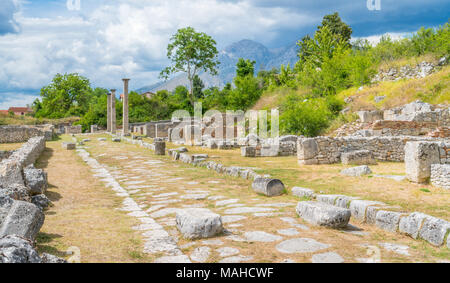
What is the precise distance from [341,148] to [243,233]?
984 centimetres

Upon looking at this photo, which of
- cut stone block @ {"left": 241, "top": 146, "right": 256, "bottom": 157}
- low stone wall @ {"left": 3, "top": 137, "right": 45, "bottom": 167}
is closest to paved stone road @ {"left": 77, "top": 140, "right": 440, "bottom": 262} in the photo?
low stone wall @ {"left": 3, "top": 137, "right": 45, "bottom": 167}

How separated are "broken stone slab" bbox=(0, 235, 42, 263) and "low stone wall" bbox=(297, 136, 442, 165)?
10.7 metres

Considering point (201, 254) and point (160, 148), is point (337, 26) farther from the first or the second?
point (201, 254)

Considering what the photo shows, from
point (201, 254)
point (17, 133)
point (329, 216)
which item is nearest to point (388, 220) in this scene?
point (329, 216)

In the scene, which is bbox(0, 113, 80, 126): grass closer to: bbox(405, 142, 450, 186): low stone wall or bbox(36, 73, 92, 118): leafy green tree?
bbox(36, 73, 92, 118): leafy green tree

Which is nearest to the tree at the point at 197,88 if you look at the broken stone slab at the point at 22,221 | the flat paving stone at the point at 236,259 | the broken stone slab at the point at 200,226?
the broken stone slab at the point at 200,226

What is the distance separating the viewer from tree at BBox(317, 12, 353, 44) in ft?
168

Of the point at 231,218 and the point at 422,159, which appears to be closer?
the point at 231,218

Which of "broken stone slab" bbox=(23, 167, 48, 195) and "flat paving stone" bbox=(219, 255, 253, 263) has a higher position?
"broken stone slab" bbox=(23, 167, 48, 195)

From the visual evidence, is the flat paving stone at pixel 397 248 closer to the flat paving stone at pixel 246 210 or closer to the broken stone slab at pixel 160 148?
the flat paving stone at pixel 246 210

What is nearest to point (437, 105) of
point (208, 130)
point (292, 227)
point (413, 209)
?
point (208, 130)

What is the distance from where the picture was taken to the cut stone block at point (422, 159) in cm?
823

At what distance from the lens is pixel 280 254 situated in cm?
390

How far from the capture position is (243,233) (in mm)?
4762
